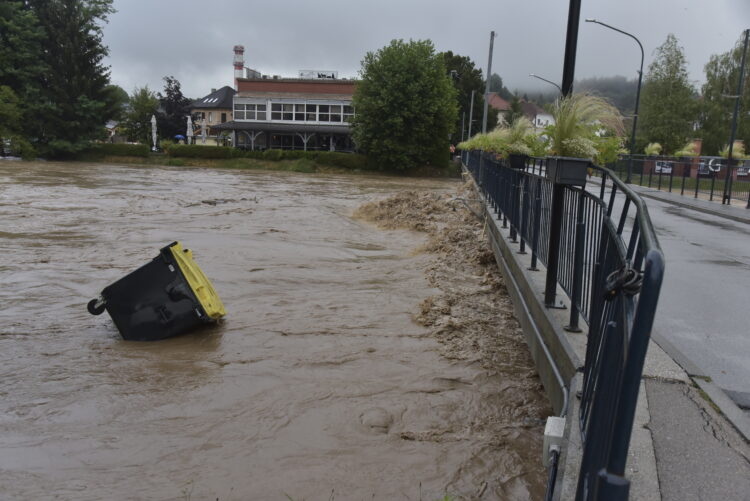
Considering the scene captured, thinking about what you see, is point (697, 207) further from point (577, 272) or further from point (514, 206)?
point (577, 272)

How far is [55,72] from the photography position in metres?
56.1

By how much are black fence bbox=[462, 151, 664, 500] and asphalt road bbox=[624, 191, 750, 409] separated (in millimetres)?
1075

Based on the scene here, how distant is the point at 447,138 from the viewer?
5494 centimetres

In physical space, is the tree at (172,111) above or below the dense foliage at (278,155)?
above

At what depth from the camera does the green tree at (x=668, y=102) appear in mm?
51594

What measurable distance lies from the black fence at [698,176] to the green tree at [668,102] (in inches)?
690

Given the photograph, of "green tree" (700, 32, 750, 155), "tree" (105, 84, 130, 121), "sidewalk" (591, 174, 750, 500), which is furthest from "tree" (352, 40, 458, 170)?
"sidewalk" (591, 174, 750, 500)

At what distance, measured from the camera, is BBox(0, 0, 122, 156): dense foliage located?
54094mm

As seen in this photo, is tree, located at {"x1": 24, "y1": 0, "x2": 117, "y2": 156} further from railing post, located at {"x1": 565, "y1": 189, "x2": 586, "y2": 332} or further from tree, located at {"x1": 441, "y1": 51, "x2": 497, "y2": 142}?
railing post, located at {"x1": 565, "y1": 189, "x2": 586, "y2": 332}

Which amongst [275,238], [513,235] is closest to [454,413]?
[513,235]

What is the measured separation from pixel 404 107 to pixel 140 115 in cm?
4315

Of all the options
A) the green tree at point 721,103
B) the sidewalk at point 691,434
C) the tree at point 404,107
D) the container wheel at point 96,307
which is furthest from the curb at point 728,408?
the green tree at point 721,103

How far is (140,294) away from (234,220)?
11090 mm

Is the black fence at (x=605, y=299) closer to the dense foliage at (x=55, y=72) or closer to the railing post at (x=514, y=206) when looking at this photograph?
the railing post at (x=514, y=206)
